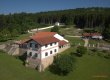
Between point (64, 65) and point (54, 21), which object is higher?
point (54, 21)

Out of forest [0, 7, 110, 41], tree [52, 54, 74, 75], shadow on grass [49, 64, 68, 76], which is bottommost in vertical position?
shadow on grass [49, 64, 68, 76]

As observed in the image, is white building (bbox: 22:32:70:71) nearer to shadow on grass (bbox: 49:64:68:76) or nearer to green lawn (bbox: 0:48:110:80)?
shadow on grass (bbox: 49:64:68:76)

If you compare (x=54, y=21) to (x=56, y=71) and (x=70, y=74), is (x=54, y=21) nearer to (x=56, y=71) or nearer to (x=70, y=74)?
(x=56, y=71)

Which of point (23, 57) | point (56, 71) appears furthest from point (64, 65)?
point (23, 57)

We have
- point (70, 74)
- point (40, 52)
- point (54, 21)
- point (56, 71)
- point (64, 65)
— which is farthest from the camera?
point (54, 21)

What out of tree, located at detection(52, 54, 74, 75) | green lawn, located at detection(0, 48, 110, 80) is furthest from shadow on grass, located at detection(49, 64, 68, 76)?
Result: green lawn, located at detection(0, 48, 110, 80)

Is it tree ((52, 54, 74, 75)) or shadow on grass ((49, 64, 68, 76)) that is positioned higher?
tree ((52, 54, 74, 75))

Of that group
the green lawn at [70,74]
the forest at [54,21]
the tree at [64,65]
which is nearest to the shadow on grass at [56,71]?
the tree at [64,65]

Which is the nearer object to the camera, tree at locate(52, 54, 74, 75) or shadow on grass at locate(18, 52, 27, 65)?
tree at locate(52, 54, 74, 75)

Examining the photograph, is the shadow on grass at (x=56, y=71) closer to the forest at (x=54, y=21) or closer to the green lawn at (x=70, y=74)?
the green lawn at (x=70, y=74)

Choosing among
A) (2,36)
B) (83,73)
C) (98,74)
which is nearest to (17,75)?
(83,73)
